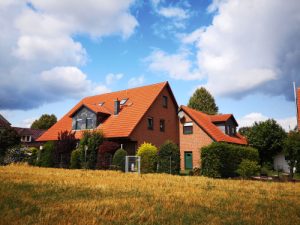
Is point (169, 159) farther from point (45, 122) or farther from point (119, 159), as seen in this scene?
point (45, 122)

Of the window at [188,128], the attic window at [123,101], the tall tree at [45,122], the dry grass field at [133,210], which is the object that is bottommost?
the dry grass field at [133,210]

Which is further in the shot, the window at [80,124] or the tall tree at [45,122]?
the tall tree at [45,122]

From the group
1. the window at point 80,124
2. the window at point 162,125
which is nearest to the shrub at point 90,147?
the window at point 80,124

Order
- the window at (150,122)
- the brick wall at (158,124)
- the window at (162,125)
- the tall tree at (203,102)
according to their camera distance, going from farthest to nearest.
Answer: the tall tree at (203,102) < the window at (162,125) < the window at (150,122) < the brick wall at (158,124)

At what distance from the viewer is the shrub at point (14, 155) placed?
32.8 m

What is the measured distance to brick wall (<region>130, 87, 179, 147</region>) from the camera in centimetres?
3073

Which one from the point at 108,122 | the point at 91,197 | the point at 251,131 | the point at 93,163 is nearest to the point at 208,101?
the point at 251,131

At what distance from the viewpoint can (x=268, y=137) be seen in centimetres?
3494

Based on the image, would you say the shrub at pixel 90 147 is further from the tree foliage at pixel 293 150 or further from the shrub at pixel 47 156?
the tree foliage at pixel 293 150

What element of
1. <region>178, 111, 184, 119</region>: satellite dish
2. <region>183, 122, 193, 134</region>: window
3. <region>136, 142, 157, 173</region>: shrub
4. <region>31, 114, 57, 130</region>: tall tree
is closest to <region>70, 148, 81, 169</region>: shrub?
<region>136, 142, 157, 173</region>: shrub

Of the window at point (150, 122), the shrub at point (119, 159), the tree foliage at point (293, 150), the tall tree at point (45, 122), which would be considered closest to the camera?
the tree foliage at point (293, 150)

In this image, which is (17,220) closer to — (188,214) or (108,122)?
(188,214)

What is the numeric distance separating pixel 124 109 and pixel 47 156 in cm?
950

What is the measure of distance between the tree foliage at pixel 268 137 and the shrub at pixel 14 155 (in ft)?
87.8
